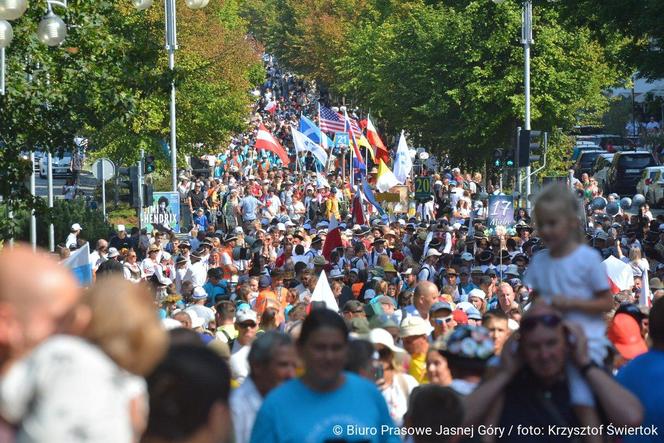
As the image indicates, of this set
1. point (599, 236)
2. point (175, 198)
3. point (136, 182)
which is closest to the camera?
point (599, 236)

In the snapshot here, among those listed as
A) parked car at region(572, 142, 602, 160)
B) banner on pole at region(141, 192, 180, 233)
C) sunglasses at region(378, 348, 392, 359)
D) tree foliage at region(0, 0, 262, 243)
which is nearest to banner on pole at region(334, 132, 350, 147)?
banner on pole at region(141, 192, 180, 233)

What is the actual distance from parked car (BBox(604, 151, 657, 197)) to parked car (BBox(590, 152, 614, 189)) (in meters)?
1.47

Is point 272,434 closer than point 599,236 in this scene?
Yes

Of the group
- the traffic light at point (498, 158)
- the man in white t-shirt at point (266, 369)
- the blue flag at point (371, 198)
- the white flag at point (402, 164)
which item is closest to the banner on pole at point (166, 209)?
the white flag at point (402, 164)

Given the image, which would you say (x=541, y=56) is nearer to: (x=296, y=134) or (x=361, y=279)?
(x=296, y=134)

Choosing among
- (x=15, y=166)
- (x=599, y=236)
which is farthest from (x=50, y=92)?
(x=599, y=236)

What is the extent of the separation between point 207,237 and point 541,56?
24596 mm

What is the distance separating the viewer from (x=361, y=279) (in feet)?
65.6

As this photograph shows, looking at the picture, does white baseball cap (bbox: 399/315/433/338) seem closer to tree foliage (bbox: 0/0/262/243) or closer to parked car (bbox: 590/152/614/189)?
tree foliage (bbox: 0/0/262/243)

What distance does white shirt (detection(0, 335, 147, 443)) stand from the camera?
4098 mm

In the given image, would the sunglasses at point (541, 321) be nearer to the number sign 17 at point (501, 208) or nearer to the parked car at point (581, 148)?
the number sign 17 at point (501, 208)

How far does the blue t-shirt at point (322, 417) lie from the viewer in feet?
19.8

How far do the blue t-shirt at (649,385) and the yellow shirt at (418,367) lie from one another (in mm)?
2342

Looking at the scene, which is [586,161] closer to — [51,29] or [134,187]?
[134,187]
